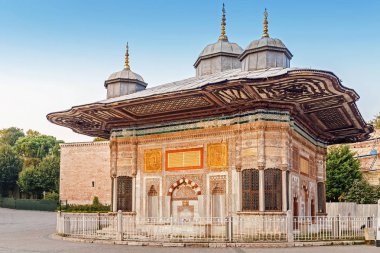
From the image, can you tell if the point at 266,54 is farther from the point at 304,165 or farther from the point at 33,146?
the point at 33,146

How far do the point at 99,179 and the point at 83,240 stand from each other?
25.0 m

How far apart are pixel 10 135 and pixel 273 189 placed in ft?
227

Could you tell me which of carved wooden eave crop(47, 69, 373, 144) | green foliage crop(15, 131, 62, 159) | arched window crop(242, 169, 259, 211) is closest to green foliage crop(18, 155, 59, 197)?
green foliage crop(15, 131, 62, 159)

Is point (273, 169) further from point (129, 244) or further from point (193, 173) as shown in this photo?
point (129, 244)

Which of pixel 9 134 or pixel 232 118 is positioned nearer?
pixel 232 118

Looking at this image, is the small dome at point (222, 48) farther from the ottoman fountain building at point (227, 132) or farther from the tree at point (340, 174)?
the tree at point (340, 174)

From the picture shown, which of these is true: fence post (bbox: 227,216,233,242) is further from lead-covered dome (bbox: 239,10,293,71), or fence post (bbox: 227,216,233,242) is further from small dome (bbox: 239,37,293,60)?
small dome (bbox: 239,37,293,60)

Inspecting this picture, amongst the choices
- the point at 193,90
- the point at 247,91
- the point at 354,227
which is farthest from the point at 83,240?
the point at 354,227

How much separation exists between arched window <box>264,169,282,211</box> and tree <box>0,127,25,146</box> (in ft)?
223

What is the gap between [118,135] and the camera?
58.4ft

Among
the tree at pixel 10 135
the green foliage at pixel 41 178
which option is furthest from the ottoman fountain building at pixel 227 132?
the tree at pixel 10 135

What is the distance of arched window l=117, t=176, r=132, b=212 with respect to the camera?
56.3 ft

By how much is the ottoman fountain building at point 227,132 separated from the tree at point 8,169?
33.6m

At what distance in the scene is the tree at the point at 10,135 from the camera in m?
75.5
